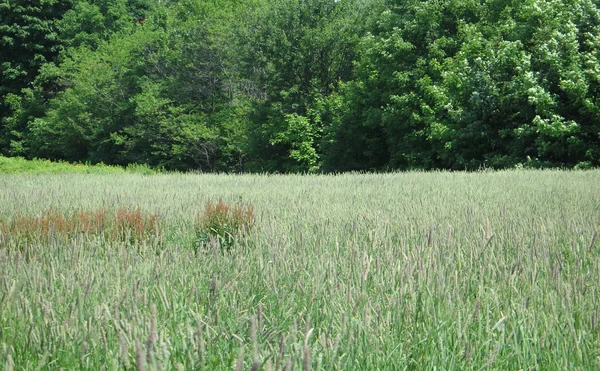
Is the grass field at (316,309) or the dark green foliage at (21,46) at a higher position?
the dark green foliage at (21,46)

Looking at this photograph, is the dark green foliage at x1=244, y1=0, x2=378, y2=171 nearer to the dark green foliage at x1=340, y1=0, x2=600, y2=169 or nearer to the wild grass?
the dark green foliage at x1=340, y1=0, x2=600, y2=169

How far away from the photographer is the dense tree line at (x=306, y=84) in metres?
22.5

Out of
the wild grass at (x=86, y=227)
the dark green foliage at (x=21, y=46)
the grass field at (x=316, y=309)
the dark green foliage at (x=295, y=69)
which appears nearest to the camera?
the grass field at (x=316, y=309)

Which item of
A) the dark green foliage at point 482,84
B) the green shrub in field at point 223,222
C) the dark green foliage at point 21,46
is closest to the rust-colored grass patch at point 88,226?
the green shrub in field at point 223,222

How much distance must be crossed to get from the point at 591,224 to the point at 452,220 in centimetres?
116

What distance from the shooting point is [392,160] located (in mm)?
28641

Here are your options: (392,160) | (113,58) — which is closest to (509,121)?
(392,160)

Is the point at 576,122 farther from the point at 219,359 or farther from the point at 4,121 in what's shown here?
the point at 4,121

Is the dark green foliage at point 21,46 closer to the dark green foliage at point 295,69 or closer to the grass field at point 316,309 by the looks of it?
the dark green foliage at point 295,69

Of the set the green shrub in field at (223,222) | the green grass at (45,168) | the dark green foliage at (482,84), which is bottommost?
the green grass at (45,168)

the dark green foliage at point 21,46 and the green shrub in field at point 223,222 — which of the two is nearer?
the green shrub in field at point 223,222

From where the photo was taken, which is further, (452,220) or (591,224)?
(452,220)

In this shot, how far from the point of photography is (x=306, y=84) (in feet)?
110

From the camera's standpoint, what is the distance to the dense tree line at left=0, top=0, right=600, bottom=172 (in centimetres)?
2245
